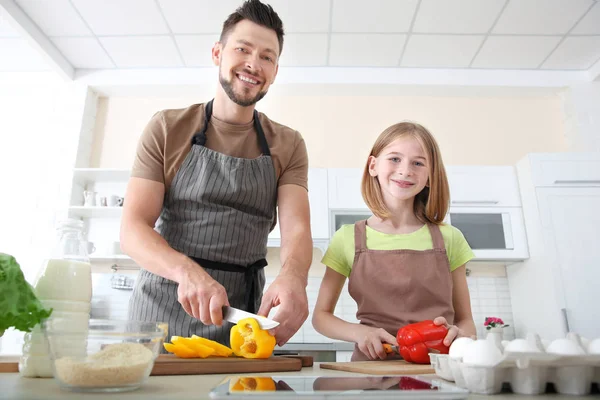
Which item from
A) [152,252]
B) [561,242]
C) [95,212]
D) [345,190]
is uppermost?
[345,190]

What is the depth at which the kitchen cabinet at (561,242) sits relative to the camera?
265 centimetres

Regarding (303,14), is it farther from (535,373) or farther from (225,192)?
(535,373)

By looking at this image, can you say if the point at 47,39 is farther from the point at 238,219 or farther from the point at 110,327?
the point at 110,327

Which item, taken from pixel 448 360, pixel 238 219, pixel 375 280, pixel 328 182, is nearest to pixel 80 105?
pixel 328 182

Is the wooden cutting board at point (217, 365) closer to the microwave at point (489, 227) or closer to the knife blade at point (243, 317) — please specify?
the knife blade at point (243, 317)

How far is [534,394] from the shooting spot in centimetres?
42

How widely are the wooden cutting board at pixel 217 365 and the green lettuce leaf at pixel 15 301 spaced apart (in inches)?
7.8

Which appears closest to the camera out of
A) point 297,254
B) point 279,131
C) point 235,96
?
point 297,254

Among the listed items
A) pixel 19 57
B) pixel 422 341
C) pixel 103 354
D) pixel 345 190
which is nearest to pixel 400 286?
pixel 422 341

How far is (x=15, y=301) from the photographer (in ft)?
1.43

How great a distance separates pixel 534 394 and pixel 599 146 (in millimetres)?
3568

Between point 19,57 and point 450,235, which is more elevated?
point 19,57

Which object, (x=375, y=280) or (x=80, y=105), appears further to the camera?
(x=80, y=105)

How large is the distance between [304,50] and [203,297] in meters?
2.69
